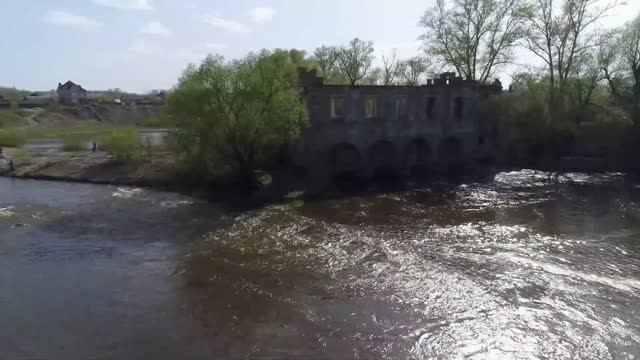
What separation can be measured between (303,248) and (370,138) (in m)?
16.2

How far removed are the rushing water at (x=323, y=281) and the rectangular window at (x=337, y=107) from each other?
7.83m

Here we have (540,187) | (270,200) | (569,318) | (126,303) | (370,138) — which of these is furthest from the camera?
(370,138)

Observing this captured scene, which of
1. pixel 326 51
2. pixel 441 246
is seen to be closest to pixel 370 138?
pixel 441 246

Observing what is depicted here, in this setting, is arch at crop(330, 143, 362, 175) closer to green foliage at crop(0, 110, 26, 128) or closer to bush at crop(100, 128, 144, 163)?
bush at crop(100, 128, 144, 163)

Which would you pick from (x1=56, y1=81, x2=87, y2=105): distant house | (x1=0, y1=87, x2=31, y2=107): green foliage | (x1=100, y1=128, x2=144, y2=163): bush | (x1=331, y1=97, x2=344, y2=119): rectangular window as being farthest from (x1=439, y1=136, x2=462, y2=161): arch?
(x1=56, y1=81, x2=87, y2=105): distant house

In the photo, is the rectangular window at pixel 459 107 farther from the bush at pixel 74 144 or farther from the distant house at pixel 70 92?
the distant house at pixel 70 92

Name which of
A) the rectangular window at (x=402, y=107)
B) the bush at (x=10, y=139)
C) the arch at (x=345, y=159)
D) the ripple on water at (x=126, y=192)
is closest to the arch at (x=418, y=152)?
the rectangular window at (x=402, y=107)

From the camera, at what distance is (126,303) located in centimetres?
1384

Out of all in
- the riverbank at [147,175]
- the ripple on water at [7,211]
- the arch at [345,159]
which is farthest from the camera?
the arch at [345,159]

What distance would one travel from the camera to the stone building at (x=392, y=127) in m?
31.3

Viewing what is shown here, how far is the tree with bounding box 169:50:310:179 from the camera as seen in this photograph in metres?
27.7

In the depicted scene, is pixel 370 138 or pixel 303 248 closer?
pixel 303 248

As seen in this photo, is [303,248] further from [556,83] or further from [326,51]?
[326,51]

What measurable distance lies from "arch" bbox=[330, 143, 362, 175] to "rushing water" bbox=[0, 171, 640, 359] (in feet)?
25.2
